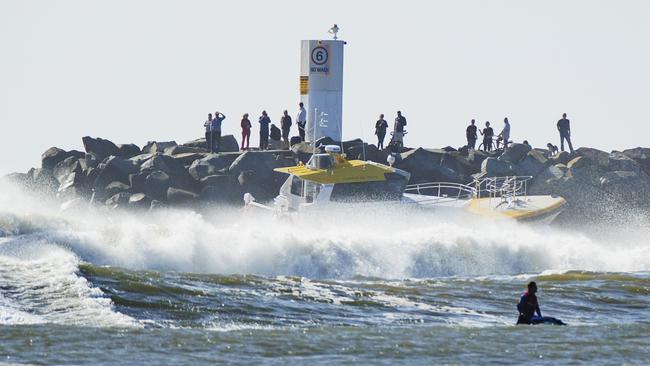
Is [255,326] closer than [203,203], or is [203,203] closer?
[255,326]

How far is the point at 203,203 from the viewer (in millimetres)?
41312

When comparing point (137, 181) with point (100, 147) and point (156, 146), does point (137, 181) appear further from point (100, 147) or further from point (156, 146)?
point (156, 146)

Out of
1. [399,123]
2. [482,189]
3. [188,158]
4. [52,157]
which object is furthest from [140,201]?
[482,189]

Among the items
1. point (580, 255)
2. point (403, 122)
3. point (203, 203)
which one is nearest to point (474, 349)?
point (580, 255)

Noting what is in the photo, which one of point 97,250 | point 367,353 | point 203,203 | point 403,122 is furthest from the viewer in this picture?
point 403,122

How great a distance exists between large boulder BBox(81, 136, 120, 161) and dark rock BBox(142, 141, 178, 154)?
1048 millimetres

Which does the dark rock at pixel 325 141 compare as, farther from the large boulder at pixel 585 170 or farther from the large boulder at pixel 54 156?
the large boulder at pixel 54 156

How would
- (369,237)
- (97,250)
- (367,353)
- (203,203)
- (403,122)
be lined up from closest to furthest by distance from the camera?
(367,353)
(97,250)
(369,237)
(203,203)
(403,122)

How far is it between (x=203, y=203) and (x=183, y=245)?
9.26m

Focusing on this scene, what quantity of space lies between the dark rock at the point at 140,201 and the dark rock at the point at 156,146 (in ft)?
15.3

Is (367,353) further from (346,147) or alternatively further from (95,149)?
(95,149)

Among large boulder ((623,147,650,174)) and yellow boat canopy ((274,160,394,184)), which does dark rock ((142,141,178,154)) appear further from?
large boulder ((623,147,650,174))

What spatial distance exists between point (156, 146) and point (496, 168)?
10.8m

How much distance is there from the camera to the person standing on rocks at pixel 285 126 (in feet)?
146
